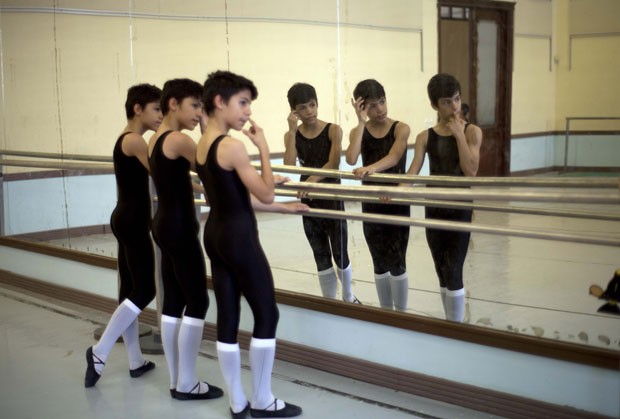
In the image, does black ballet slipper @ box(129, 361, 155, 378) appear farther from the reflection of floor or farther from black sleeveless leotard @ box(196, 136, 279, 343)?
the reflection of floor

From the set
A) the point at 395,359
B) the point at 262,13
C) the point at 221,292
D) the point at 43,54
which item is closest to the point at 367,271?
the point at 395,359

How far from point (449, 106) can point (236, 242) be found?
1.09 metres

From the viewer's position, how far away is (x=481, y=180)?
11.3ft

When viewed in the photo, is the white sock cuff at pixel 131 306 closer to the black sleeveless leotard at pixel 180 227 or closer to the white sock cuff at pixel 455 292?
the black sleeveless leotard at pixel 180 227

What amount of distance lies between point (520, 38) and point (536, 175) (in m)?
0.59

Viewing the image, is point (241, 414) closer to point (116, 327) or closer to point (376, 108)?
point (116, 327)

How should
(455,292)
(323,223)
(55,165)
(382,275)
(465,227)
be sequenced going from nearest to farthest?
(465,227), (455,292), (382,275), (323,223), (55,165)

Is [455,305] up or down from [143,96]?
down

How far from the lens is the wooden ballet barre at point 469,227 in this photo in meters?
3.08

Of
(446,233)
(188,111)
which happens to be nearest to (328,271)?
(446,233)

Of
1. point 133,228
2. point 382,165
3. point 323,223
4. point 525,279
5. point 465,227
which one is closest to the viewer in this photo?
point 525,279

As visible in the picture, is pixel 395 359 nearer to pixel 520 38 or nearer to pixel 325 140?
pixel 325 140

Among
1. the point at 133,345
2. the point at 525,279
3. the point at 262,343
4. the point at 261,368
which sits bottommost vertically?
the point at 133,345

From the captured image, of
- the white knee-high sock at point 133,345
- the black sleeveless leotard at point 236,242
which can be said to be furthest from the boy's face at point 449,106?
Answer: the white knee-high sock at point 133,345
